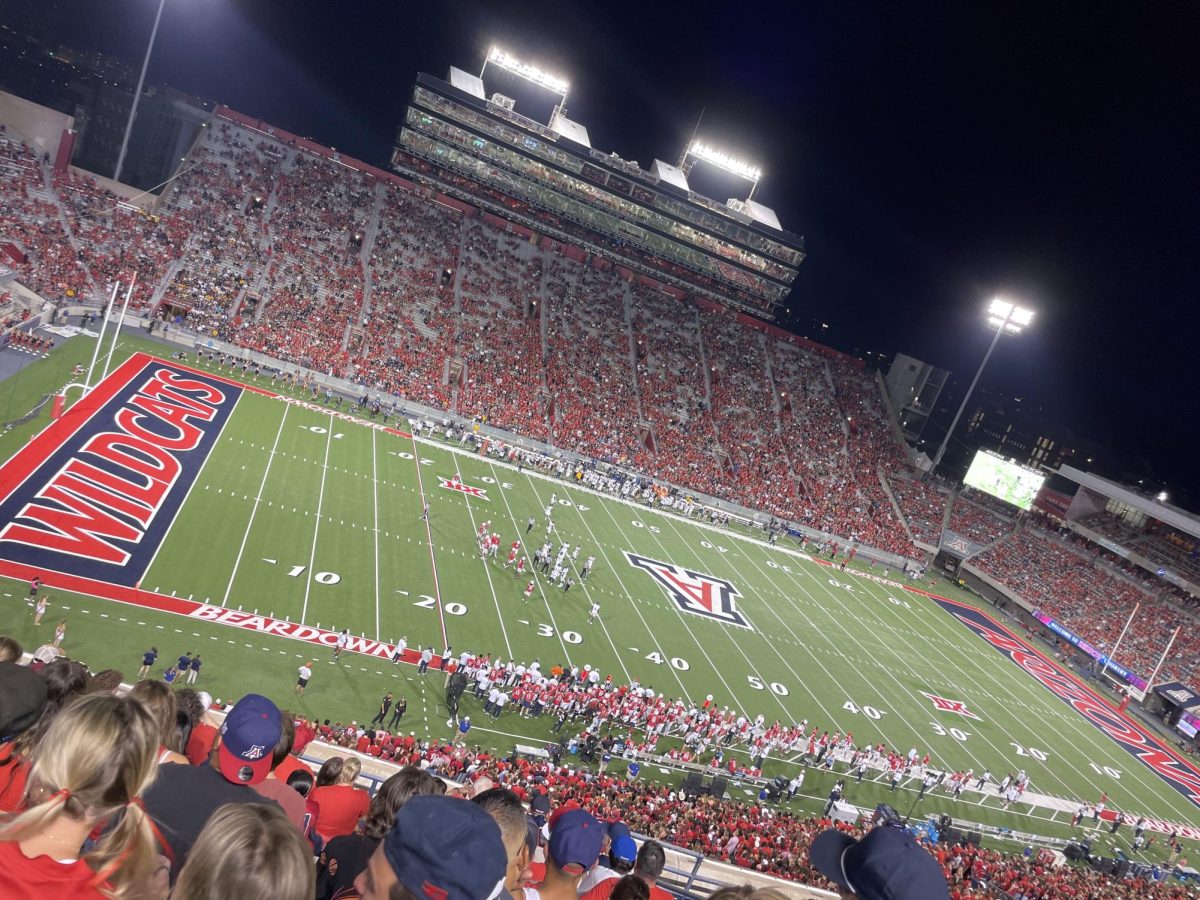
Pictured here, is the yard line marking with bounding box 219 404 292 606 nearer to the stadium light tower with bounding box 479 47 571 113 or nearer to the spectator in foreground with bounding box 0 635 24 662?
the spectator in foreground with bounding box 0 635 24 662

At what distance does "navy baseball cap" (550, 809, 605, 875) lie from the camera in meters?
3.55

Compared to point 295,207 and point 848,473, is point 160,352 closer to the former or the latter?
point 295,207

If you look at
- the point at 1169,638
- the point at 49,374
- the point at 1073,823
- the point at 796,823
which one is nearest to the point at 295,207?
the point at 49,374

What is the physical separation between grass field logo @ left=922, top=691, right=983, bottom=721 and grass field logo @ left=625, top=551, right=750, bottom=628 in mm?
7365

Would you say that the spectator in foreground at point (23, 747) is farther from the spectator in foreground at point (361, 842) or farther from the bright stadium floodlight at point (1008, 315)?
the bright stadium floodlight at point (1008, 315)

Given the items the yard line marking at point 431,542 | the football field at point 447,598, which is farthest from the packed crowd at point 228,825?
the yard line marking at point 431,542

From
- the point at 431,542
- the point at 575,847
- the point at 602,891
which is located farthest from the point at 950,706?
the point at 575,847

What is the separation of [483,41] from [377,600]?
4753 centimetres

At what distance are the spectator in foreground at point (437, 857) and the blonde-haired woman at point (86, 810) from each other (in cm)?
69

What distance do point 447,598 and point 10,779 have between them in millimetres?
19362

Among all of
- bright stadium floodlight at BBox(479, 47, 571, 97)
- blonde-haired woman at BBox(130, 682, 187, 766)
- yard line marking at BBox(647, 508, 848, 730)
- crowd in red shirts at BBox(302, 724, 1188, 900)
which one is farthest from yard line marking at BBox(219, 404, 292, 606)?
bright stadium floodlight at BBox(479, 47, 571, 97)

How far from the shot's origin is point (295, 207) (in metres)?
45.9

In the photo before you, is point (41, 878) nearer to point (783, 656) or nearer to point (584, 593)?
point (584, 593)

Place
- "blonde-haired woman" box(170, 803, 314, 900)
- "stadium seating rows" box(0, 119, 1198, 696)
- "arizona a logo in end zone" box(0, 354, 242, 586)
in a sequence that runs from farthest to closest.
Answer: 1. "stadium seating rows" box(0, 119, 1198, 696)
2. "arizona a logo in end zone" box(0, 354, 242, 586)
3. "blonde-haired woman" box(170, 803, 314, 900)
